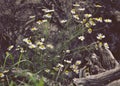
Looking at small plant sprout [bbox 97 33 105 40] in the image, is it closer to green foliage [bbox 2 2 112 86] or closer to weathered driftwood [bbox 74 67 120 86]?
green foliage [bbox 2 2 112 86]

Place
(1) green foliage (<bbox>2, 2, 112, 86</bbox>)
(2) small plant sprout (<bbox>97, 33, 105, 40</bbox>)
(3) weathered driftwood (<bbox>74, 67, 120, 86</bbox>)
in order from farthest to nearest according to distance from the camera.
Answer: (2) small plant sprout (<bbox>97, 33, 105, 40</bbox>), (1) green foliage (<bbox>2, 2, 112, 86</bbox>), (3) weathered driftwood (<bbox>74, 67, 120, 86</bbox>)

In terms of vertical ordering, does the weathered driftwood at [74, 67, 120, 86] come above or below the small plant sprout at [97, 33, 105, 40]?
below

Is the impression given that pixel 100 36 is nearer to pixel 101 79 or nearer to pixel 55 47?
pixel 55 47

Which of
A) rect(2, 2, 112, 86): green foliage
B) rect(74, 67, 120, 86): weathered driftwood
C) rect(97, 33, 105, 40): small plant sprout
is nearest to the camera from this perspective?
rect(74, 67, 120, 86): weathered driftwood

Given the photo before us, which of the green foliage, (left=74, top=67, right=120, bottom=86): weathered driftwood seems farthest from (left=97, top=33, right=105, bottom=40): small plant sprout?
(left=74, top=67, right=120, bottom=86): weathered driftwood

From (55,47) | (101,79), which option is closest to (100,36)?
(55,47)

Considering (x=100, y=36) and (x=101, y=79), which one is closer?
(x=101, y=79)

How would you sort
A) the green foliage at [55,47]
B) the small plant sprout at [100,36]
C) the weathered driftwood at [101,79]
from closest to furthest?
the weathered driftwood at [101,79]
the green foliage at [55,47]
the small plant sprout at [100,36]

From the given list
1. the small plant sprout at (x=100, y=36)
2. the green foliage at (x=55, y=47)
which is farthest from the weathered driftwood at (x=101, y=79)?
the small plant sprout at (x=100, y=36)

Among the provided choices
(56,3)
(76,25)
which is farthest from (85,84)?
(56,3)

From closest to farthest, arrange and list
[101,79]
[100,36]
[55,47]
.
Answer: [101,79], [55,47], [100,36]

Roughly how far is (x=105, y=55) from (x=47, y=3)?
782 millimetres

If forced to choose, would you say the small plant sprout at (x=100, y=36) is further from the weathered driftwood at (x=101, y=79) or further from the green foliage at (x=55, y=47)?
the weathered driftwood at (x=101, y=79)

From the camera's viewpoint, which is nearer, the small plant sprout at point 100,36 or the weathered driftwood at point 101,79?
the weathered driftwood at point 101,79
